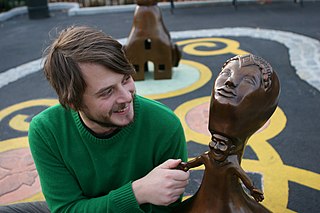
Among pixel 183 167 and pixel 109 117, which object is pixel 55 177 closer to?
pixel 109 117

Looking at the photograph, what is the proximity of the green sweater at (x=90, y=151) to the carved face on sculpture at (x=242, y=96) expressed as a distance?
0.34 meters

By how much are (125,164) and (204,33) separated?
4.25 meters

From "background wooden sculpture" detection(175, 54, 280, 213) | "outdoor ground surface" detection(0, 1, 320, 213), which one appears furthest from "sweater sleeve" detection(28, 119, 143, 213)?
"outdoor ground surface" detection(0, 1, 320, 213)

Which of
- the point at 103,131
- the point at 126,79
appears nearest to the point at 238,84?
the point at 126,79

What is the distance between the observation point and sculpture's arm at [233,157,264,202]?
92cm

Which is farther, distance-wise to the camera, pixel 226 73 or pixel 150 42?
pixel 150 42

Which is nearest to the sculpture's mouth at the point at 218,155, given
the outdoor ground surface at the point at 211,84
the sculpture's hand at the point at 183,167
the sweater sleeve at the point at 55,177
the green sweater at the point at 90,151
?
the sculpture's hand at the point at 183,167

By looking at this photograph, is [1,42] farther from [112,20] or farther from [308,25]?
[308,25]

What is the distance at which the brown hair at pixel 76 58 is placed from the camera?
109 centimetres

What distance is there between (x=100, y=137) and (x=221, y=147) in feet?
1.40

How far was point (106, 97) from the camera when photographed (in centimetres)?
115

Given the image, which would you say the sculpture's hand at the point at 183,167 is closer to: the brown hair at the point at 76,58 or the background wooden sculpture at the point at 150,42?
the brown hair at the point at 76,58

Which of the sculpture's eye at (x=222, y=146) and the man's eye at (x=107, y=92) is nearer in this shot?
the sculpture's eye at (x=222, y=146)

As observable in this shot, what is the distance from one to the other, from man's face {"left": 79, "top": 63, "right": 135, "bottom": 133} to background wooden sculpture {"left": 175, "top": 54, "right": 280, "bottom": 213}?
25cm
